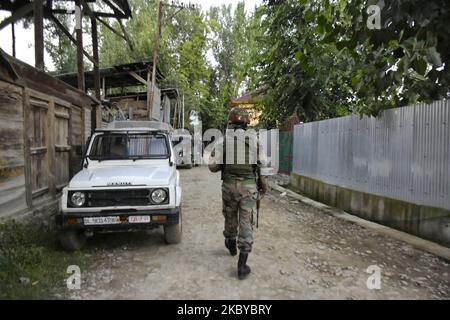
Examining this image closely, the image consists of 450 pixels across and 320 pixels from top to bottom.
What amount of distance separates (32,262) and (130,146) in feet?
8.11

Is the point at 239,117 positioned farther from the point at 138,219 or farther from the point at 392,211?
the point at 392,211

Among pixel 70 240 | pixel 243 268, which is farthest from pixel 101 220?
pixel 243 268

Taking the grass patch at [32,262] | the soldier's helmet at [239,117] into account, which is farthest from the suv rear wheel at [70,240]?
the soldier's helmet at [239,117]

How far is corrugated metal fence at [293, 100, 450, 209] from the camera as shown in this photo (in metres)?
5.50

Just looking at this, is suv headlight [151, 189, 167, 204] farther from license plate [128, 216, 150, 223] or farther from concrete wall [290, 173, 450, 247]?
concrete wall [290, 173, 450, 247]

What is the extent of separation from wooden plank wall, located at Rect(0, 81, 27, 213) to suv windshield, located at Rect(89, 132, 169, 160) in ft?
3.60

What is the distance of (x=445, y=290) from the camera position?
155 inches

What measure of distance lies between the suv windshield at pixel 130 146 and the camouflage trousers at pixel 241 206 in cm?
201

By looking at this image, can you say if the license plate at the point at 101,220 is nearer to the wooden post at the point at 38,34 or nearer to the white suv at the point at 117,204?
the white suv at the point at 117,204

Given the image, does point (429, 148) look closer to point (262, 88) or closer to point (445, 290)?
point (445, 290)

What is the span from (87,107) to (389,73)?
23.7 ft

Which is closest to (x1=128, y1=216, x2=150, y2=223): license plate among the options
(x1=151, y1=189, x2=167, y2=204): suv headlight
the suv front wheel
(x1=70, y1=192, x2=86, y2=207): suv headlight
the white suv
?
the white suv

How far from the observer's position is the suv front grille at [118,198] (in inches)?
195
